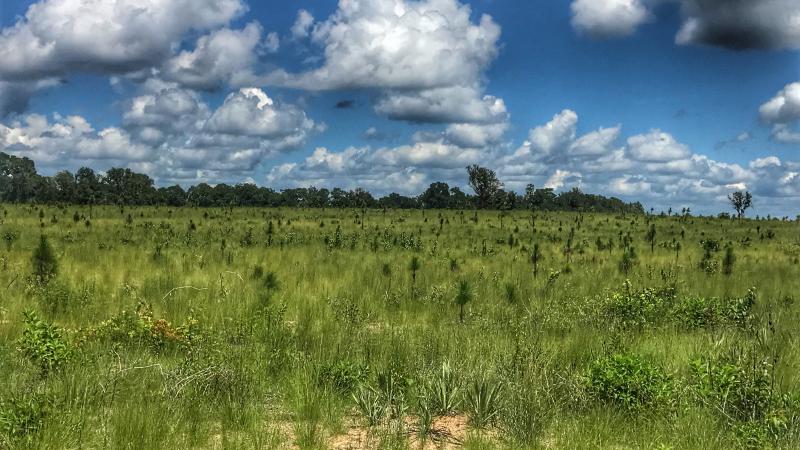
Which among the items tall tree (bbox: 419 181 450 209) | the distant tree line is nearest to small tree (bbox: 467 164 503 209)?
the distant tree line

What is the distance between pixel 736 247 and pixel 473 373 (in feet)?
81.3

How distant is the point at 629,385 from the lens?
5.92 meters

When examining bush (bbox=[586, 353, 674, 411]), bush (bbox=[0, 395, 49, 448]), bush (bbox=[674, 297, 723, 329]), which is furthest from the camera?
bush (bbox=[674, 297, 723, 329])

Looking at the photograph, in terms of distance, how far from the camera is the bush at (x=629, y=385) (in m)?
5.84

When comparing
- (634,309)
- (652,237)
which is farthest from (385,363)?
(652,237)

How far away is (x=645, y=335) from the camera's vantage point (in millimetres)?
9023

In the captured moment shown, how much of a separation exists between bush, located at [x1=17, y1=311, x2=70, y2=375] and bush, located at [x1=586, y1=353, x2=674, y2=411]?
5.66 metres

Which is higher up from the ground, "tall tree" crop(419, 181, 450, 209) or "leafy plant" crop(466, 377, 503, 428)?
"tall tree" crop(419, 181, 450, 209)

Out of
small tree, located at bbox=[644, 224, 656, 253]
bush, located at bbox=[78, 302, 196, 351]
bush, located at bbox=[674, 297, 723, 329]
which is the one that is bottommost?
bush, located at bbox=[78, 302, 196, 351]

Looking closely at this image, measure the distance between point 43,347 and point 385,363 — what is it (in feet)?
12.2

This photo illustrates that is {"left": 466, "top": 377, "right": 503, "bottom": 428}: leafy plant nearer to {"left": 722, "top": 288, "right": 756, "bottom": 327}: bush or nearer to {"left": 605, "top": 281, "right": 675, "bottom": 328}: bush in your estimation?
{"left": 605, "top": 281, "right": 675, "bottom": 328}: bush

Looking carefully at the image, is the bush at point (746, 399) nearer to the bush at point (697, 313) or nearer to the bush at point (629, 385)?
the bush at point (629, 385)

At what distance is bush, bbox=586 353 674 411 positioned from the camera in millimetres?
5840

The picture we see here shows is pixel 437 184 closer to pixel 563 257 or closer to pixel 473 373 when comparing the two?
pixel 563 257
